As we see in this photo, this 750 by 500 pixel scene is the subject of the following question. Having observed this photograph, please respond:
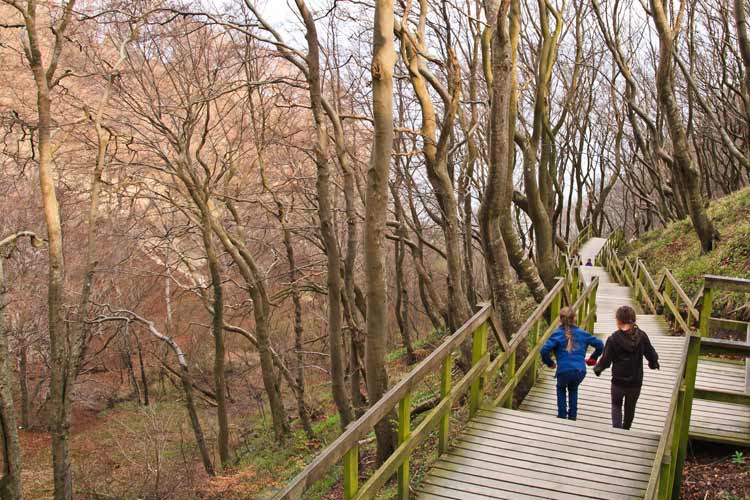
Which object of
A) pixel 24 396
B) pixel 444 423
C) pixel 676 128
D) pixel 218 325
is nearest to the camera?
pixel 444 423

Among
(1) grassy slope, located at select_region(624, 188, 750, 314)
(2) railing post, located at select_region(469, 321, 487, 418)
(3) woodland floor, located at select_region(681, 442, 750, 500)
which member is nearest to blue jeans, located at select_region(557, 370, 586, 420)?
(2) railing post, located at select_region(469, 321, 487, 418)

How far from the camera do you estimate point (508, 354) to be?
7.11m

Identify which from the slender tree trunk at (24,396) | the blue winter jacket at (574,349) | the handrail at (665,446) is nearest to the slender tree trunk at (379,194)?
the blue winter jacket at (574,349)

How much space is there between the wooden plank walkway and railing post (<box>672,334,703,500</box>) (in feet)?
0.81

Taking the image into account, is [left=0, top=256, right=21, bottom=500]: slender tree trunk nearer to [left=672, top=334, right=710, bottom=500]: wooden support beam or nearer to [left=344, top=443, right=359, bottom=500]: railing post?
[left=344, top=443, right=359, bottom=500]: railing post

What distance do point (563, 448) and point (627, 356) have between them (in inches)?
52.1

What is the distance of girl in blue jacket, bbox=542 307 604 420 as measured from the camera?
6902 mm

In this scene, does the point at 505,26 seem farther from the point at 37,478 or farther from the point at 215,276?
the point at 37,478

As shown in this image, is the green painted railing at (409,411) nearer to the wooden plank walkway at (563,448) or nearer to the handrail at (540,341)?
the handrail at (540,341)

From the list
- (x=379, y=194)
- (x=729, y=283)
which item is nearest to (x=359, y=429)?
(x=379, y=194)

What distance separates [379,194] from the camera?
8.22 meters

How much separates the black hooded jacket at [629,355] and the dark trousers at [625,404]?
0.07 meters

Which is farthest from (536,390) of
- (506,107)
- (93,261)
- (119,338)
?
(119,338)

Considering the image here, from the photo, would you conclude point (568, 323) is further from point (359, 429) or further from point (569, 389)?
point (359, 429)
